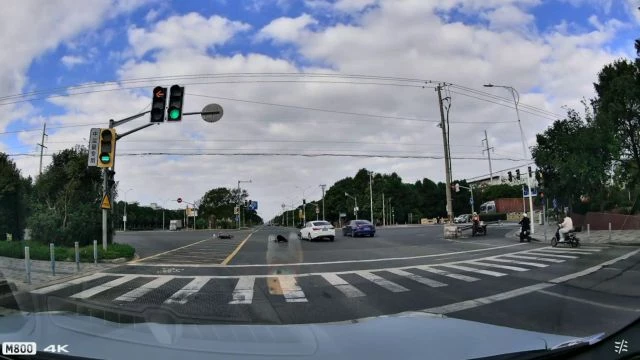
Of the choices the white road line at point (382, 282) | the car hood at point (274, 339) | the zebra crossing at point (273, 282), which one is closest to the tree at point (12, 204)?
the zebra crossing at point (273, 282)

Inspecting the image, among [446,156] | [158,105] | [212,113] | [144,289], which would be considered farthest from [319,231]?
[144,289]

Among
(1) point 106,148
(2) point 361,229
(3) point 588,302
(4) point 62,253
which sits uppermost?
(1) point 106,148

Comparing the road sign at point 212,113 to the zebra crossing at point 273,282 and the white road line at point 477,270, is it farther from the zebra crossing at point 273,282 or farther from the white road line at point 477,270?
the white road line at point 477,270

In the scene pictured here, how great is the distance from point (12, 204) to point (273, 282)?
2136cm

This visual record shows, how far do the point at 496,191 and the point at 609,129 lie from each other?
348 feet

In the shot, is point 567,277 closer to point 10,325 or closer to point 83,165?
point 10,325

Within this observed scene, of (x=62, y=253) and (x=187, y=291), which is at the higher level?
(x=62, y=253)

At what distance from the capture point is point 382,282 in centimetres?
1323

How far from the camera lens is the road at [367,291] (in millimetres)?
7801

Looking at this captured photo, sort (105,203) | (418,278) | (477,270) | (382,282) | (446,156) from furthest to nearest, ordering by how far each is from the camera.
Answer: (446,156), (105,203), (477,270), (418,278), (382,282)

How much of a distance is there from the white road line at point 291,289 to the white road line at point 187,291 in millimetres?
1981

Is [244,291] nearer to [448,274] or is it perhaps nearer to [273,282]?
[273,282]

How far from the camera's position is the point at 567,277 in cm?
1349

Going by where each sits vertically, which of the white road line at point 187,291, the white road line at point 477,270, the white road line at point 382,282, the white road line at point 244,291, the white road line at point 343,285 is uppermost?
the white road line at point 187,291
